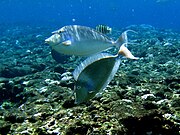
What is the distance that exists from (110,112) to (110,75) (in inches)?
76.3

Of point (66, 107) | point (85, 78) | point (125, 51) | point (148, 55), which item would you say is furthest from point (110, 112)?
point (148, 55)

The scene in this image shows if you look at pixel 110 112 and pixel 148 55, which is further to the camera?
pixel 148 55

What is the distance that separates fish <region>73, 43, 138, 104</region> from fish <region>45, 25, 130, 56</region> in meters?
0.47

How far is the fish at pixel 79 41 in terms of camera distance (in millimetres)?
3410

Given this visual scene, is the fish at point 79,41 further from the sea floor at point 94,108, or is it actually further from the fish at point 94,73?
the sea floor at point 94,108

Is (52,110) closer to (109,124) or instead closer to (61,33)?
(109,124)

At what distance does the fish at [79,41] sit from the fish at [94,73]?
1.53ft

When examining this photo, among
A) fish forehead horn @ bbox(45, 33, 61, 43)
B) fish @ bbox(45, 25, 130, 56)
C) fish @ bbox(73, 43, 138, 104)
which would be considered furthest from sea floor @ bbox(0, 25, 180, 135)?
fish forehead horn @ bbox(45, 33, 61, 43)

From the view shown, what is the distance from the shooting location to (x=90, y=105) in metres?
5.07

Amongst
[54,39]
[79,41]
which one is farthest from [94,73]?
[54,39]

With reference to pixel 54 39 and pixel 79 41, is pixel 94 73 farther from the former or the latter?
pixel 54 39

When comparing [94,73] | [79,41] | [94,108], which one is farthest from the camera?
[94,108]

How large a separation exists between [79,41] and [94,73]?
0.64m

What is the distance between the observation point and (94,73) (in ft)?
9.75
